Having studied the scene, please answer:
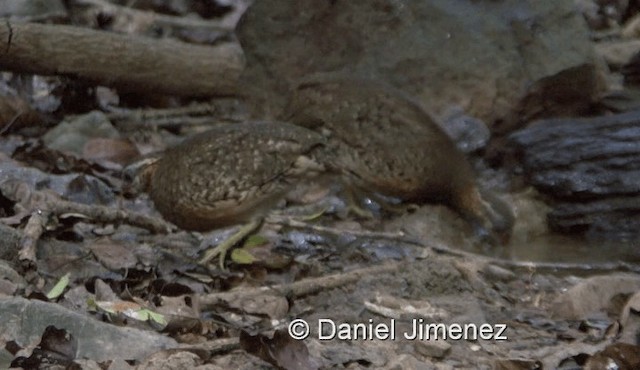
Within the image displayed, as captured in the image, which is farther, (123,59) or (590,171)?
(123,59)

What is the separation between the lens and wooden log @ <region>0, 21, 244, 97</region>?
23.0 feet

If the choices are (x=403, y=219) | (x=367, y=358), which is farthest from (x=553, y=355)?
(x=403, y=219)

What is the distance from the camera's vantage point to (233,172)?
16.3 ft

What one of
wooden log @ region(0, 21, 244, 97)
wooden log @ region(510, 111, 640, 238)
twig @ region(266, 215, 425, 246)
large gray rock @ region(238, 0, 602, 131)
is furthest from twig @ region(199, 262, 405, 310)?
wooden log @ region(0, 21, 244, 97)

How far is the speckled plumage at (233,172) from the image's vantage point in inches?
195

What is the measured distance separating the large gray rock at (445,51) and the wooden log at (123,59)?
258 millimetres

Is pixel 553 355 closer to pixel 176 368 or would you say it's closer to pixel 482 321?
pixel 482 321

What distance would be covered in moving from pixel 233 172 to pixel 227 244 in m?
0.34

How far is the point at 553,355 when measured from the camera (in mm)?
3697

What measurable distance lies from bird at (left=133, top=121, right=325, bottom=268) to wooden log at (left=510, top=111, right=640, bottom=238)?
1485 millimetres

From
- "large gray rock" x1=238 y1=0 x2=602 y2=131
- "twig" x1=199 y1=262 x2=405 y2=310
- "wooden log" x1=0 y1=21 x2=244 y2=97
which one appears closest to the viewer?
"twig" x1=199 y1=262 x2=405 y2=310

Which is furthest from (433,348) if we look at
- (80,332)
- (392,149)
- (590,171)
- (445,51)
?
(445,51)

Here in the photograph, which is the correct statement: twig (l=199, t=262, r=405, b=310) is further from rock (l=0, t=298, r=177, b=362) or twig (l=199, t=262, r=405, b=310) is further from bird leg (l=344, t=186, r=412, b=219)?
bird leg (l=344, t=186, r=412, b=219)

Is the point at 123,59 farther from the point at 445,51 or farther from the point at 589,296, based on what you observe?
the point at 589,296
